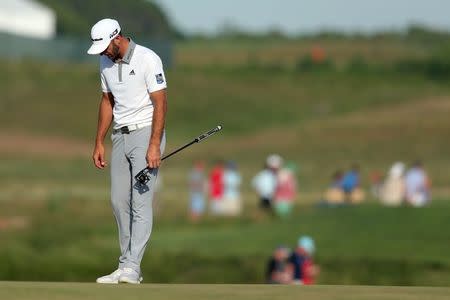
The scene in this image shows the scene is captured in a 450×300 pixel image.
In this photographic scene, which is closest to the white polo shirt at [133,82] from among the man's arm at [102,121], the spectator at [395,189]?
the man's arm at [102,121]

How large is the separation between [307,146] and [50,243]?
3533 centimetres

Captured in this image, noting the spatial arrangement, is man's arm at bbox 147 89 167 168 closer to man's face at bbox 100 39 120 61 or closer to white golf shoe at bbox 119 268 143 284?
man's face at bbox 100 39 120 61

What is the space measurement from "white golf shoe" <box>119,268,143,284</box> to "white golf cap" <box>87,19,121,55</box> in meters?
1.52

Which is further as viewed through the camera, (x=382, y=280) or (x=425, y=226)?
(x=425, y=226)

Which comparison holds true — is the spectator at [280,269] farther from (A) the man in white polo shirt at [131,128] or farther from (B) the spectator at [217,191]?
(B) the spectator at [217,191]

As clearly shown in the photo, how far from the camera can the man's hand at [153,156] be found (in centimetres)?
1066

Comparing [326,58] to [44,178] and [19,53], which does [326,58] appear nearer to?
[19,53]

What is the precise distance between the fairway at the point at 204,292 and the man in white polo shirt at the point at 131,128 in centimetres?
156

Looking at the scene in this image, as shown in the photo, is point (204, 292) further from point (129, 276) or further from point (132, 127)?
point (132, 127)

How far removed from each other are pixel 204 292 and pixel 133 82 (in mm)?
2341

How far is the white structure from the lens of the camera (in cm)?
8903

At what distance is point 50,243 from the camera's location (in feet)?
87.7

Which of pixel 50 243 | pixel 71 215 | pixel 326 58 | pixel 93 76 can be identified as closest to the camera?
pixel 50 243

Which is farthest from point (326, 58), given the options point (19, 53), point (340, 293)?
point (340, 293)
